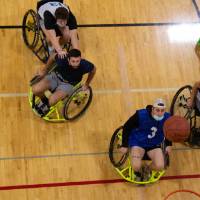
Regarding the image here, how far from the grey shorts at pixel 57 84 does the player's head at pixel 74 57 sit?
357 mm

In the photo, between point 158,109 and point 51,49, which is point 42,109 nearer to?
point 51,49

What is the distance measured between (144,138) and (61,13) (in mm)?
1897

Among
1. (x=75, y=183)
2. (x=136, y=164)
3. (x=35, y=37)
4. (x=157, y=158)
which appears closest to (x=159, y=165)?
(x=157, y=158)

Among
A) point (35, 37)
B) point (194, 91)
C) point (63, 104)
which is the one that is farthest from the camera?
point (35, 37)

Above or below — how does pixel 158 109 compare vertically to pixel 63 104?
below

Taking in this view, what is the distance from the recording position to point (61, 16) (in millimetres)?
5820

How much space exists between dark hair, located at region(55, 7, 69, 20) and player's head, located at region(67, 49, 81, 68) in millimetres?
604

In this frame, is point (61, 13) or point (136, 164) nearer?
point (136, 164)

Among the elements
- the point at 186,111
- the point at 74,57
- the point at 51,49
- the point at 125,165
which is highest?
the point at 51,49

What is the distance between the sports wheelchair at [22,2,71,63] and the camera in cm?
631

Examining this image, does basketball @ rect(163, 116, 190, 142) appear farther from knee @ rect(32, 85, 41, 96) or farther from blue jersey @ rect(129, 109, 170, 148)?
knee @ rect(32, 85, 41, 96)

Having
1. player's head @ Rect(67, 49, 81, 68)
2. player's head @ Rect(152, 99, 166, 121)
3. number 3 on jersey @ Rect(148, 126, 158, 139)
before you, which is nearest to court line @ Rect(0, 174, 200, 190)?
number 3 on jersey @ Rect(148, 126, 158, 139)

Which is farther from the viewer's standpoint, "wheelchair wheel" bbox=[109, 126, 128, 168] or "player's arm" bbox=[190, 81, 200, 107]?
"wheelchair wheel" bbox=[109, 126, 128, 168]

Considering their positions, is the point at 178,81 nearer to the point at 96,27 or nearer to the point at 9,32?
the point at 96,27
